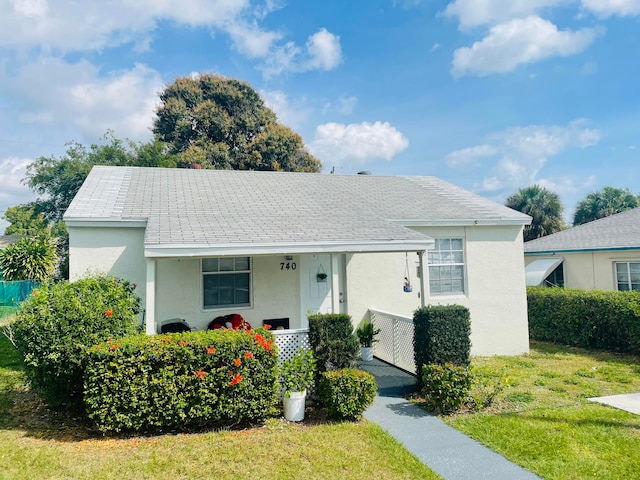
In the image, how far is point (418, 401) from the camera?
6965mm

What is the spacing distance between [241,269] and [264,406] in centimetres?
448

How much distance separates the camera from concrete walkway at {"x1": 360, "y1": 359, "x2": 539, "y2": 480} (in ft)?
15.1

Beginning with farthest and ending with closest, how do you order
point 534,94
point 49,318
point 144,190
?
point 534,94, point 144,190, point 49,318

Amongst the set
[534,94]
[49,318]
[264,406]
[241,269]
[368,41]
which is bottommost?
[264,406]

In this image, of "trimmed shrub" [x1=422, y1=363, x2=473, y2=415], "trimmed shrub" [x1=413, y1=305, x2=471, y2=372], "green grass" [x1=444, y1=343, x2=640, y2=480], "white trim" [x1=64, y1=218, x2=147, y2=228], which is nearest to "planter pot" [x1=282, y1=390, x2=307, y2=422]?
"trimmed shrub" [x1=422, y1=363, x2=473, y2=415]

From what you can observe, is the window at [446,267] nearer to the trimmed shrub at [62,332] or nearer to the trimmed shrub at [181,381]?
the trimmed shrub at [181,381]

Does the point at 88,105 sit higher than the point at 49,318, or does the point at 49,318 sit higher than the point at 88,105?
the point at 88,105

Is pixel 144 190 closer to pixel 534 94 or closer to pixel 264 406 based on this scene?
pixel 264 406

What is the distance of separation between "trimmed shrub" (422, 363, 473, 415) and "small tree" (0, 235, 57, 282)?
1919 cm

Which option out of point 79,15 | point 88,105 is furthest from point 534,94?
point 88,105

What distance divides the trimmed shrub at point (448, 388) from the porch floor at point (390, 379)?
94 cm

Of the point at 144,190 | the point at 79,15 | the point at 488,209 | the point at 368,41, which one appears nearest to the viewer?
the point at 79,15

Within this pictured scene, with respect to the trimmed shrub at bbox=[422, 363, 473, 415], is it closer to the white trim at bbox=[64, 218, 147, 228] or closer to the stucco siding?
the stucco siding

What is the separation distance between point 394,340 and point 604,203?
26908mm
